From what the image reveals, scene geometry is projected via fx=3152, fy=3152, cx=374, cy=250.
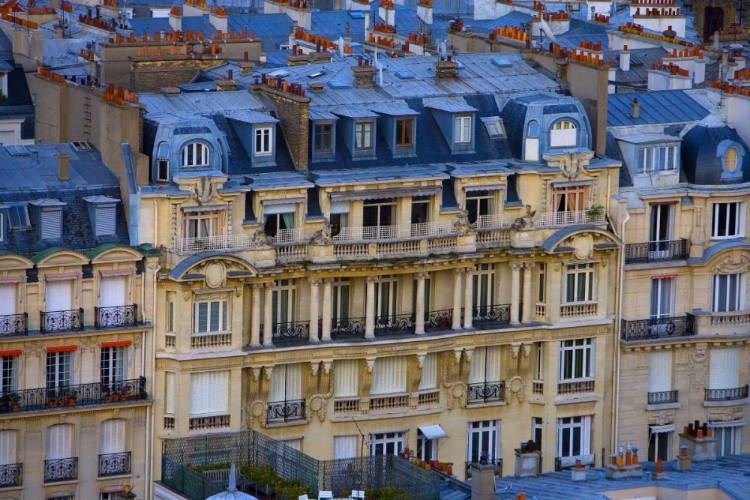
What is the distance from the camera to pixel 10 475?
115750 mm

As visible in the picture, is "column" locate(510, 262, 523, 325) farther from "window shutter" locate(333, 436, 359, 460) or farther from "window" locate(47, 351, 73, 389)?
"window" locate(47, 351, 73, 389)

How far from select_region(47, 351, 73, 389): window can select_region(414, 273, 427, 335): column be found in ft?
46.8

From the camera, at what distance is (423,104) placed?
411 feet

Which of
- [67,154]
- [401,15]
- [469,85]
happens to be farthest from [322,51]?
[401,15]

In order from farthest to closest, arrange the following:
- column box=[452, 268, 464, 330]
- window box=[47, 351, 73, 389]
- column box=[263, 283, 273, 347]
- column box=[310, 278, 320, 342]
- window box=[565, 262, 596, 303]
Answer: window box=[565, 262, 596, 303] < column box=[452, 268, 464, 330] < column box=[310, 278, 320, 342] < column box=[263, 283, 273, 347] < window box=[47, 351, 73, 389]

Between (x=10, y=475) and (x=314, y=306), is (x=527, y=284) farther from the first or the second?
(x=10, y=475)

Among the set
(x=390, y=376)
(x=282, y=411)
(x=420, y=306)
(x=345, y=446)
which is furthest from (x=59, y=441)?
(x=420, y=306)

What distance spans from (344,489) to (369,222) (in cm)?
1689

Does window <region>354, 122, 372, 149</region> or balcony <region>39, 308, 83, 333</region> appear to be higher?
window <region>354, 122, 372, 149</region>

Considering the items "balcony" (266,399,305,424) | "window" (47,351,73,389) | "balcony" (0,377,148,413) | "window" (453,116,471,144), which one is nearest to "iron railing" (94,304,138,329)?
"window" (47,351,73,389)

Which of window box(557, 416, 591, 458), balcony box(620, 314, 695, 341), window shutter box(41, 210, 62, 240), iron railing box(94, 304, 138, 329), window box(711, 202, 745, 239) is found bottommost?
window box(557, 416, 591, 458)

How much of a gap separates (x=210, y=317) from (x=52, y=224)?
22.7ft

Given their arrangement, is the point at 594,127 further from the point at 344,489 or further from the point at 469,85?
the point at 344,489

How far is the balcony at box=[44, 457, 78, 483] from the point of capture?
11625 cm
